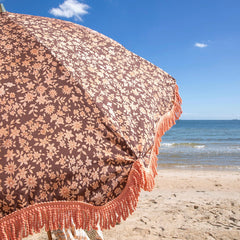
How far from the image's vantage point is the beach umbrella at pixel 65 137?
4.28ft

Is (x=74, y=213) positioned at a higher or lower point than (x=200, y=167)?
higher

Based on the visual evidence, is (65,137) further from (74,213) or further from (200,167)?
(200,167)

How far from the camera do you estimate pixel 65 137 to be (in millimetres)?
1399

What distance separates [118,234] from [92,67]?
2905 millimetres

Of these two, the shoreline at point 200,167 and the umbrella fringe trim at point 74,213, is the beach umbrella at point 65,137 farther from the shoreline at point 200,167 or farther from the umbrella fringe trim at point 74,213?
the shoreline at point 200,167

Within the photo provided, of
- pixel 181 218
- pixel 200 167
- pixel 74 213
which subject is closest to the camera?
pixel 74 213

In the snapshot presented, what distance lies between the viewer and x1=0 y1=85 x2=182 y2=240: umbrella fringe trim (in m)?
1.28

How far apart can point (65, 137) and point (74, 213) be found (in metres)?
0.40

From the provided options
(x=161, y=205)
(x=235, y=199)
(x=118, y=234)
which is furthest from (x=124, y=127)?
(x=235, y=199)

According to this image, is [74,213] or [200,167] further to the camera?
[200,167]

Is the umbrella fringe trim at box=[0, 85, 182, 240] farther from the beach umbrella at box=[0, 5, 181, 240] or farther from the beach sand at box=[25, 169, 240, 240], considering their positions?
the beach sand at box=[25, 169, 240, 240]

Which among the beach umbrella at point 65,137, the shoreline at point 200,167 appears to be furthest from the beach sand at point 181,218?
the shoreline at point 200,167

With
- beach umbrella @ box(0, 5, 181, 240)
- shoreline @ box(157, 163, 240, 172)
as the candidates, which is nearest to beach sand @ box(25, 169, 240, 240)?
beach umbrella @ box(0, 5, 181, 240)

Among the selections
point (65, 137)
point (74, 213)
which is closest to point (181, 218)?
point (74, 213)
